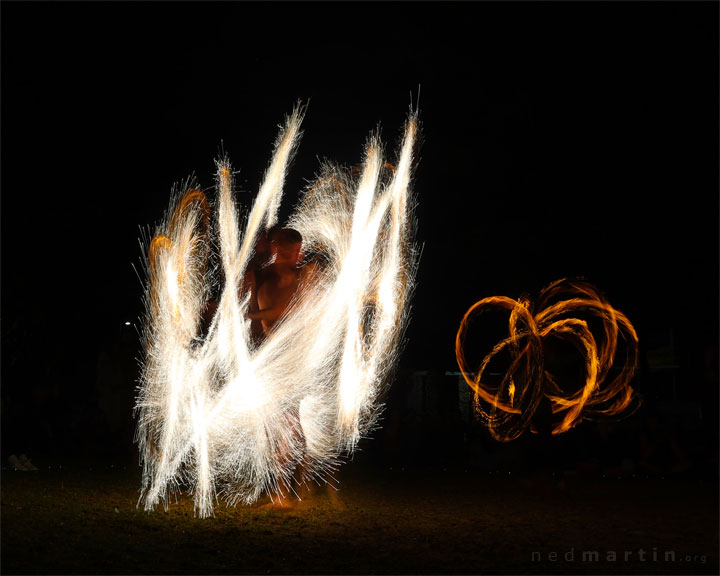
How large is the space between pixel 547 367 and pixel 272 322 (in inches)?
232

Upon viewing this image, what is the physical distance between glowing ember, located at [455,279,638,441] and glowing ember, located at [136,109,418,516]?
198 cm

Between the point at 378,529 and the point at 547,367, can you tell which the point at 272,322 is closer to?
the point at 378,529

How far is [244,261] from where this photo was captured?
730 centimetres

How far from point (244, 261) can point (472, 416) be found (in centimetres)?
709

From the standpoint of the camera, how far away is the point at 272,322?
7270 mm

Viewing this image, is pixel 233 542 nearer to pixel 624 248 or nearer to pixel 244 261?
pixel 244 261

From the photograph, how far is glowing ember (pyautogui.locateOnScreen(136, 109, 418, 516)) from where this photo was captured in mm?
7043

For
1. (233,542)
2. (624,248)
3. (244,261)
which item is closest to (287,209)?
(244,261)

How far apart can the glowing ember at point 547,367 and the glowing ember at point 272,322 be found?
6.50 feet

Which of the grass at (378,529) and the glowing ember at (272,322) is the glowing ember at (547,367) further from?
the glowing ember at (272,322)

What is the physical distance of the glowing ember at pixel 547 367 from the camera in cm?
984

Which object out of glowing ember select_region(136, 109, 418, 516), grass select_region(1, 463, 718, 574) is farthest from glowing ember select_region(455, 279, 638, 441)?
glowing ember select_region(136, 109, 418, 516)

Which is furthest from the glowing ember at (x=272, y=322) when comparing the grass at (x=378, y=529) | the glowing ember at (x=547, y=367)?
the glowing ember at (x=547, y=367)

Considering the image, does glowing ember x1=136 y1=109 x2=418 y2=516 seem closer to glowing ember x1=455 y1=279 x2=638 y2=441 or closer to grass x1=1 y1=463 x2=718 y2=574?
grass x1=1 y1=463 x2=718 y2=574
